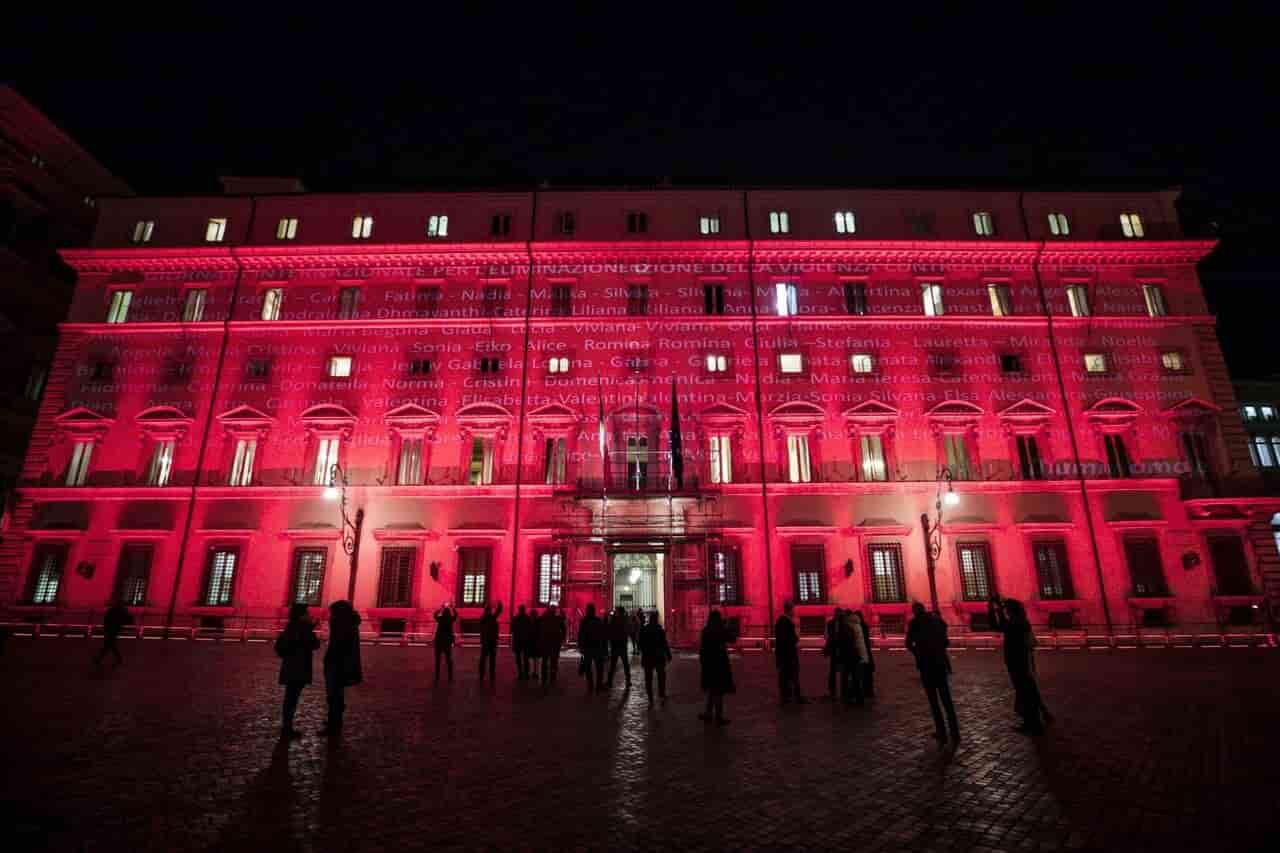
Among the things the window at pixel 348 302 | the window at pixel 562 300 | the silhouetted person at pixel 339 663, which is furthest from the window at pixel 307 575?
the silhouetted person at pixel 339 663

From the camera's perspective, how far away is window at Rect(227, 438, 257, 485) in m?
25.8

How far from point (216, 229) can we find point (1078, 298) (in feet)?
134

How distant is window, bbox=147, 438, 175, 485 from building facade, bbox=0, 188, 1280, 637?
13cm

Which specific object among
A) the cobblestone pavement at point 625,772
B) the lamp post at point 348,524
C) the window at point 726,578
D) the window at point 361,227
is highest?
the window at point 361,227

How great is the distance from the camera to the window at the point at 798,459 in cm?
2531

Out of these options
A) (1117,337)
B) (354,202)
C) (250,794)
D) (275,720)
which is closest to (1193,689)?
(250,794)

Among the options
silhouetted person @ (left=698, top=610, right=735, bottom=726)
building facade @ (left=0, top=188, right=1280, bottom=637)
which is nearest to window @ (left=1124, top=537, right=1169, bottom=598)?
building facade @ (left=0, top=188, right=1280, bottom=637)

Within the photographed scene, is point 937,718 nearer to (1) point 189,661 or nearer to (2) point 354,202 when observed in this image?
(1) point 189,661

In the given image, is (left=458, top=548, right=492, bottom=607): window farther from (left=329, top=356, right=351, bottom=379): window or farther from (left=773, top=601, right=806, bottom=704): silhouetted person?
(left=773, top=601, right=806, bottom=704): silhouetted person

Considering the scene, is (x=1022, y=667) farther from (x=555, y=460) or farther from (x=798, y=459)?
(x=555, y=460)

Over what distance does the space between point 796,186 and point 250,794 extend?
29701 mm

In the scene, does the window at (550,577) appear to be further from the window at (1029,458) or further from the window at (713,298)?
the window at (1029,458)

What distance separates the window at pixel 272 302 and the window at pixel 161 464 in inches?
267

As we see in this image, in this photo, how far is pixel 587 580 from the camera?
23.5 metres
